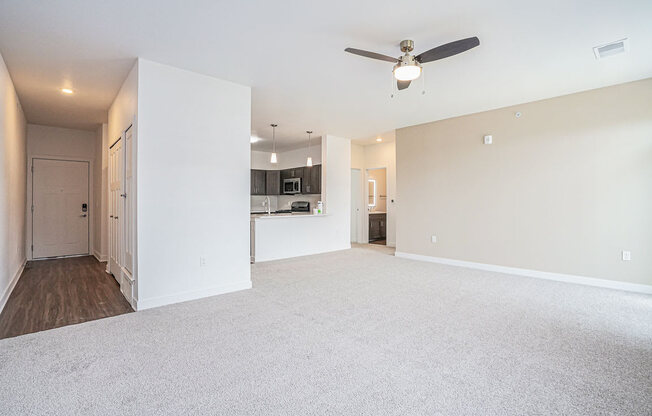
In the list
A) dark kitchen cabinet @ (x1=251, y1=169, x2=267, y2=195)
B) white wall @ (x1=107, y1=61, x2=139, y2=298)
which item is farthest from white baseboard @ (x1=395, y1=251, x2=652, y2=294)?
white wall @ (x1=107, y1=61, x2=139, y2=298)

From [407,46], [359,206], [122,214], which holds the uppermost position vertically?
[407,46]

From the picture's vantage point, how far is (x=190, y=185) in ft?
11.7

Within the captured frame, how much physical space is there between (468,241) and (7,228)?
6.53 meters

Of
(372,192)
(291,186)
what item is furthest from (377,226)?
(291,186)

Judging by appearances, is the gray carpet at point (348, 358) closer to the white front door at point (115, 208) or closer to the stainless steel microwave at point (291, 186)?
the white front door at point (115, 208)

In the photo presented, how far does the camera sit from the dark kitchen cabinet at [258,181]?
8.37 m

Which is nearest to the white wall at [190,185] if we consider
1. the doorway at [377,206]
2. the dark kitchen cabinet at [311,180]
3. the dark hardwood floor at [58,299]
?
the dark hardwood floor at [58,299]

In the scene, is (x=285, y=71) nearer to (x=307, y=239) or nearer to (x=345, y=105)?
(x=345, y=105)

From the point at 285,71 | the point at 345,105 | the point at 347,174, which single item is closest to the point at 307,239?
the point at 347,174

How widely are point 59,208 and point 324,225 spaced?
5428 mm

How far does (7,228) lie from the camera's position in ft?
12.1

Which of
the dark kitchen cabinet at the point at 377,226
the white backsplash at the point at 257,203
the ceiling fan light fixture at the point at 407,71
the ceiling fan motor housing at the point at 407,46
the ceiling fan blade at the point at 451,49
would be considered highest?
the ceiling fan motor housing at the point at 407,46

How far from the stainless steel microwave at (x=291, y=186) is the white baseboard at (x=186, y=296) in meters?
4.31

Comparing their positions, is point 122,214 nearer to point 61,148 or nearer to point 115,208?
point 115,208
